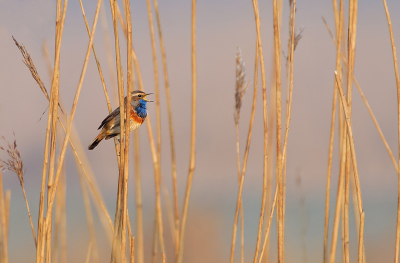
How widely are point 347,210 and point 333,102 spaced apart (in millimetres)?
699

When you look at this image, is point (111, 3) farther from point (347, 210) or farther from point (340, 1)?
point (347, 210)

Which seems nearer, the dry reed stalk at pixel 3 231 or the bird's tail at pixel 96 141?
the dry reed stalk at pixel 3 231

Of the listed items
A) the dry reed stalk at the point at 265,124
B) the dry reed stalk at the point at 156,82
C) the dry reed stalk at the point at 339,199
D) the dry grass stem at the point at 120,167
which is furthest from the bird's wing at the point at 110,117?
the dry reed stalk at the point at 339,199

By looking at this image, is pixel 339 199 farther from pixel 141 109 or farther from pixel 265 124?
pixel 141 109

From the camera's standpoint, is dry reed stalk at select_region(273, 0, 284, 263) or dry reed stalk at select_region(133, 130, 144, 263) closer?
dry reed stalk at select_region(273, 0, 284, 263)

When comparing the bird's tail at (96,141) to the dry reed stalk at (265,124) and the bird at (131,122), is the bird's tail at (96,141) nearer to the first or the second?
the bird at (131,122)

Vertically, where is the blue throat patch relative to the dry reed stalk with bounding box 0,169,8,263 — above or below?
above

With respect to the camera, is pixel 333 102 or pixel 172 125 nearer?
pixel 172 125

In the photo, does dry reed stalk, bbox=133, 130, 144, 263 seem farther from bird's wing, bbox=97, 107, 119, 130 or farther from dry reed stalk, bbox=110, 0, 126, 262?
bird's wing, bbox=97, 107, 119, 130

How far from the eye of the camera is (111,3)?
183 cm

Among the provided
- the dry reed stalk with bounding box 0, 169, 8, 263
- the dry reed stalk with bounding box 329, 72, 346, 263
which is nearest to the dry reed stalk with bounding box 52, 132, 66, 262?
the dry reed stalk with bounding box 0, 169, 8, 263

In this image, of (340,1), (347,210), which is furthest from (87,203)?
(340,1)


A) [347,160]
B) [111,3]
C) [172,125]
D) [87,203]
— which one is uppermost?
[111,3]

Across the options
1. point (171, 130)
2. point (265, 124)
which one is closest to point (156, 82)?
point (171, 130)
